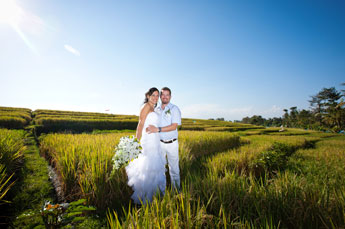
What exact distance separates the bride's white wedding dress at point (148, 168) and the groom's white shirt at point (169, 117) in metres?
0.22

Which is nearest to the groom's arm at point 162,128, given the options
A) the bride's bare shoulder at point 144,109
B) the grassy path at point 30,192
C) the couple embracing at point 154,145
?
the couple embracing at point 154,145

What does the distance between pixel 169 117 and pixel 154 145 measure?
0.80 meters

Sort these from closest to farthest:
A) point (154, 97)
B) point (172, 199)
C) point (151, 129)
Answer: point (172, 199) < point (151, 129) < point (154, 97)

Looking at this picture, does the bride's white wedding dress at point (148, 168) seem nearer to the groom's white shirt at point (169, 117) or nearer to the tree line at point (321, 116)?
the groom's white shirt at point (169, 117)

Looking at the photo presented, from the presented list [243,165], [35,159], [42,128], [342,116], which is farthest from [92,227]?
[342,116]

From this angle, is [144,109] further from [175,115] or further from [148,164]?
[148,164]

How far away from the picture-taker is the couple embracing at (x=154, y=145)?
360cm

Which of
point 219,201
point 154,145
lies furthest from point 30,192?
point 219,201

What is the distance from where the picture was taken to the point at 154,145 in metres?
3.74

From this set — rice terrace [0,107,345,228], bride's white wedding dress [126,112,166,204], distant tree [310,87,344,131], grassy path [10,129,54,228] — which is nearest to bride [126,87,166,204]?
bride's white wedding dress [126,112,166,204]

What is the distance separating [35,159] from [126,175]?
207 inches

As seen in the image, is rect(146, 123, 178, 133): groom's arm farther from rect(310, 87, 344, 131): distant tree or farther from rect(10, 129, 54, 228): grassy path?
rect(310, 87, 344, 131): distant tree

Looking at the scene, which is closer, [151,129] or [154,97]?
[151,129]

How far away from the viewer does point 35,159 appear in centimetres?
668
